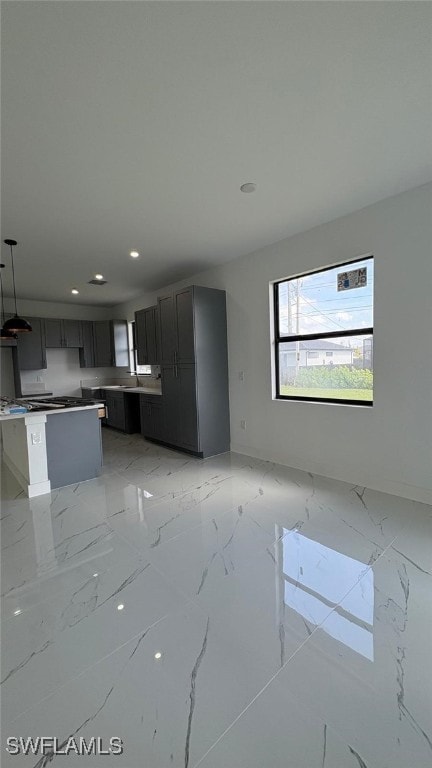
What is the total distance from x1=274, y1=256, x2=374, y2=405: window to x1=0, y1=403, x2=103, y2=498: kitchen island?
93.6 inches

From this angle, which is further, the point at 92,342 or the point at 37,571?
the point at 92,342

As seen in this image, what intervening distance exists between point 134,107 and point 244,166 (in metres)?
0.86

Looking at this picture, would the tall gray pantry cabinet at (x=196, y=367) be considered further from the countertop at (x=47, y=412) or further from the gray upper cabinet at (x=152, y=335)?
the countertop at (x=47, y=412)

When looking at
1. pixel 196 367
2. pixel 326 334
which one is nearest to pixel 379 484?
pixel 326 334

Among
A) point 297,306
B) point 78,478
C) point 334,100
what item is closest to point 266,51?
point 334,100

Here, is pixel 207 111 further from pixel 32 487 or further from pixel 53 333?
pixel 53 333

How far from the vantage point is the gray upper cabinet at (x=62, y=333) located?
6234 mm

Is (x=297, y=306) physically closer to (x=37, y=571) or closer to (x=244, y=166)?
(x=244, y=166)

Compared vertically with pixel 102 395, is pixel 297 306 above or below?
above

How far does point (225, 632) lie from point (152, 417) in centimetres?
384

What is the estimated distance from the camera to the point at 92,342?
6.84m

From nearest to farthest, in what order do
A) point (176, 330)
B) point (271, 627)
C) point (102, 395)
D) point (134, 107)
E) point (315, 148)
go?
1. point (271, 627)
2. point (134, 107)
3. point (315, 148)
4. point (176, 330)
5. point (102, 395)

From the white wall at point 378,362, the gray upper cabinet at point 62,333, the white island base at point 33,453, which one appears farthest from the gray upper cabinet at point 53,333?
the white wall at point 378,362

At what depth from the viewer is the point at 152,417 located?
514cm
